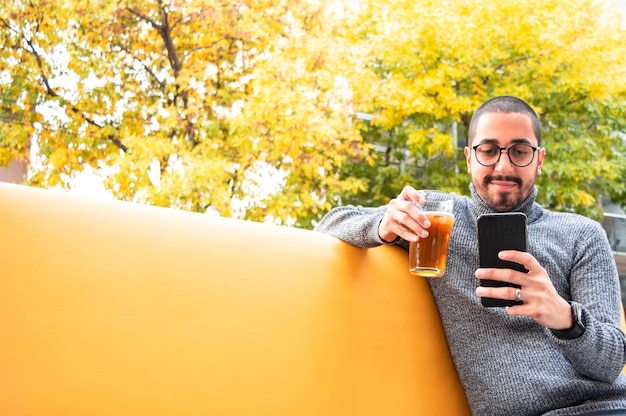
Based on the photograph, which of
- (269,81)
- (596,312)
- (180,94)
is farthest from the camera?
(180,94)

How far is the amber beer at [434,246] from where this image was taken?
144cm

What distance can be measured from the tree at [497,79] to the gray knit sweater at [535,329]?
625 cm

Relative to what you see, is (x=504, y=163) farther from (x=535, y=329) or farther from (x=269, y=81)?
(x=269, y=81)

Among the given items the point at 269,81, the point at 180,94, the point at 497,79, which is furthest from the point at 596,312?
the point at 497,79

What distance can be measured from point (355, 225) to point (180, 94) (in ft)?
22.3

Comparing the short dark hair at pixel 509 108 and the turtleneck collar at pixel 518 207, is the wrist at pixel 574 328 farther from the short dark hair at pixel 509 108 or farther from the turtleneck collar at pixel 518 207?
the short dark hair at pixel 509 108

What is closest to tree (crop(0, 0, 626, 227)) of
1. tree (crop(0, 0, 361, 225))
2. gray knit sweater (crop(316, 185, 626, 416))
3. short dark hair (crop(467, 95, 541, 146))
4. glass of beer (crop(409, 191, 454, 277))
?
tree (crop(0, 0, 361, 225))

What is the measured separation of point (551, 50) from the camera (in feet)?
27.4

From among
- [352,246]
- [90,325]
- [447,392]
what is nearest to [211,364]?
[90,325]

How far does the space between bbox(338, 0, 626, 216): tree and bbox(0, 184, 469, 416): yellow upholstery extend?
6.45m

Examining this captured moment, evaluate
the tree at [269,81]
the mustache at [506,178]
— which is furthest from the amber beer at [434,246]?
the tree at [269,81]

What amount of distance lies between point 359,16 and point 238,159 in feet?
9.12

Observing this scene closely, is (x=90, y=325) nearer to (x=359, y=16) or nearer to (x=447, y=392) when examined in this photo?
(x=447, y=392)

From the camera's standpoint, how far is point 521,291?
140 centimetres
